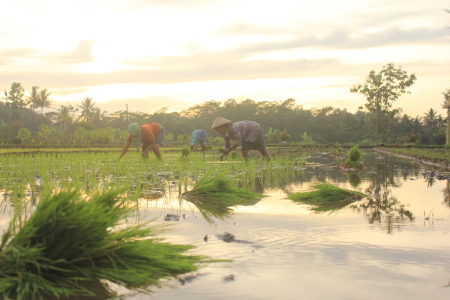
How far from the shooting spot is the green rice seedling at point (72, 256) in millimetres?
1955

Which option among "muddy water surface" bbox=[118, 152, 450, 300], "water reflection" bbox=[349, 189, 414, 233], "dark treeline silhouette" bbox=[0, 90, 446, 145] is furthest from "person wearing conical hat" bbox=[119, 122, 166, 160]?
"dark treeline silhouette" bbox=[0, 90, 446, 145]

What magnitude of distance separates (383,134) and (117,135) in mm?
26696

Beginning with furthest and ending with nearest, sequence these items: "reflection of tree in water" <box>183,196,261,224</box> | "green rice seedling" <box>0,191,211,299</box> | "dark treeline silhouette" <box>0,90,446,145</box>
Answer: "dark treeline silhouette" <box>0,90,446,145</box> → "reflection of tree in water" <box>183,196,261,224</box> → "green rice seedling" <box>0,191,211,299</box>

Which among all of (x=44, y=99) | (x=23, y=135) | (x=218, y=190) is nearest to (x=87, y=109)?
(x=44, y=99)

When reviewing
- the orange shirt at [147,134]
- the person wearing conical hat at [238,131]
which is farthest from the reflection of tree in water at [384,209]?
the orange shirt at [147,134]

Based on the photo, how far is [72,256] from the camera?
216 centimetres

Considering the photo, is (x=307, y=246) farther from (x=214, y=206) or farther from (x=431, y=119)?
(x=431, y=119)

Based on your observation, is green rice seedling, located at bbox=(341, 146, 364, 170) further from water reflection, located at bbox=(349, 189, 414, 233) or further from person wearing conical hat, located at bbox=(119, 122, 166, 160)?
water reflection, located at bbox=(349, 189, 414, 233)

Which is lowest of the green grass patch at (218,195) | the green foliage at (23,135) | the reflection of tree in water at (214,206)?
the reflection of tree in water at (214,206)

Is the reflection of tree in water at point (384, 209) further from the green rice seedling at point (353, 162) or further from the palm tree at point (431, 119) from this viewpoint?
the palm tree at point (431, 119)

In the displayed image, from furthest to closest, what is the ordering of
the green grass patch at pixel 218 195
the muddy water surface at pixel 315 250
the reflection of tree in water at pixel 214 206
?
1. the green grass patch at pixel 218 195
2. the reflection of tree in water at pixel 214 206
3. the muddy water surface at pixel 315 250

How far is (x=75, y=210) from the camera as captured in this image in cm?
213

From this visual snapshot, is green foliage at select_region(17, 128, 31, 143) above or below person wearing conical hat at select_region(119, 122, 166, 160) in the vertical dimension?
above

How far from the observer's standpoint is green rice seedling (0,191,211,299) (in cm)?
196
